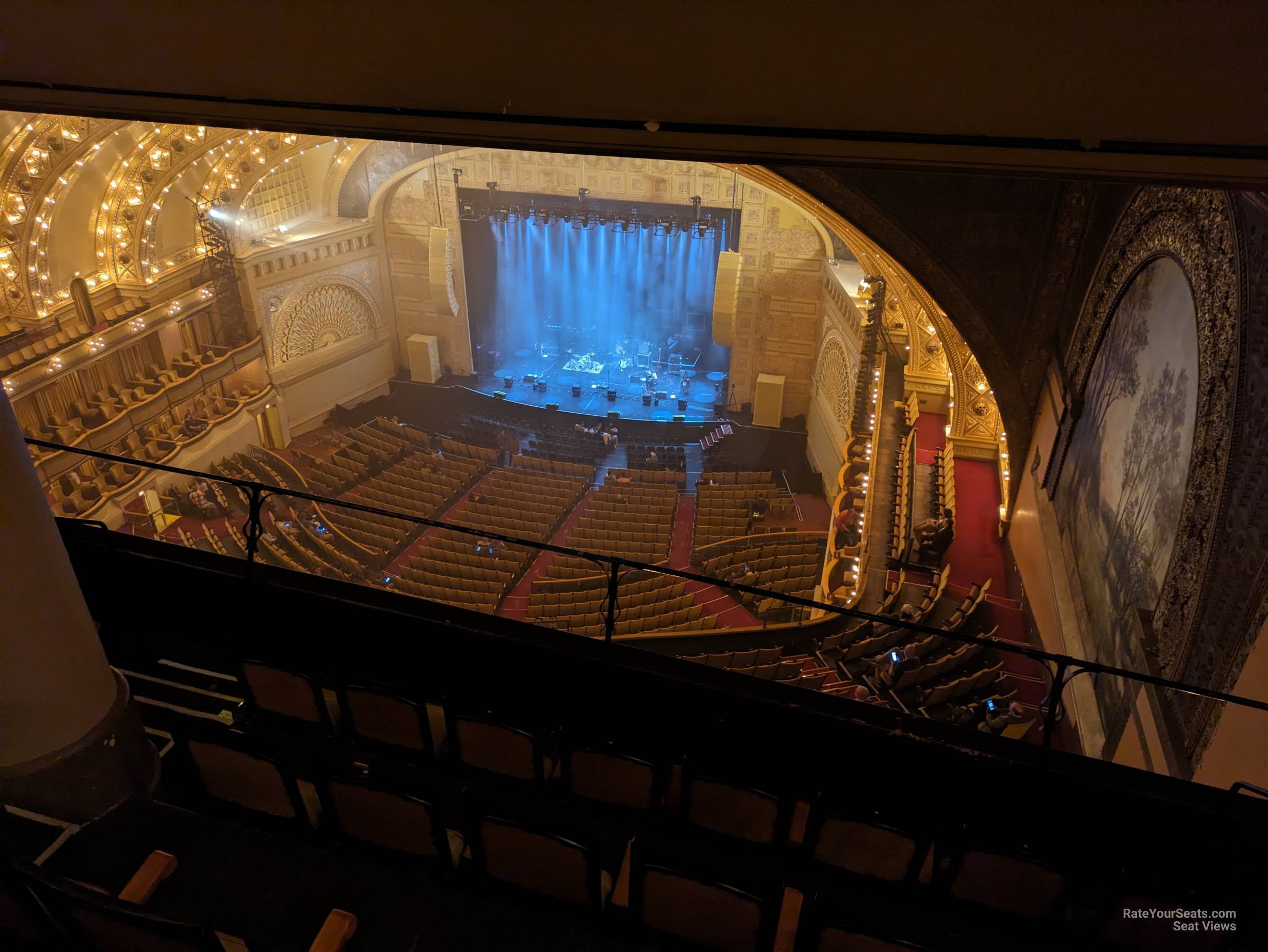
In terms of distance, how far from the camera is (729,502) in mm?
13797

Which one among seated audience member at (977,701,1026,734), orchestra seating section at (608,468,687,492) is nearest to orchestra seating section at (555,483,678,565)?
orchestra seating section at (608,468,687,492)

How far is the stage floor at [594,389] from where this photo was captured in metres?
17.4

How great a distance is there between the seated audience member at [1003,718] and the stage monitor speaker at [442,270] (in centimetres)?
1509

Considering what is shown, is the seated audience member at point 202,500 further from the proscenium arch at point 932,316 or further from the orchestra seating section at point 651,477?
the proscenium arch at point 932,316

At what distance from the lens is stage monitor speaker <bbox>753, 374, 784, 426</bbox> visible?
16.4 m

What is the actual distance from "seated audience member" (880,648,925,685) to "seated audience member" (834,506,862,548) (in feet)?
8.31

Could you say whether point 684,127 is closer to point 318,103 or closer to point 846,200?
point 318,103

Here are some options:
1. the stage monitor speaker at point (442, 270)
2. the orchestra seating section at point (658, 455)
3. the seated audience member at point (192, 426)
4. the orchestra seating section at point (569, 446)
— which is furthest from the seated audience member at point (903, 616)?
the stage monitor speaker at point (442, 270)

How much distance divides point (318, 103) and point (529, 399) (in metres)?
15.3

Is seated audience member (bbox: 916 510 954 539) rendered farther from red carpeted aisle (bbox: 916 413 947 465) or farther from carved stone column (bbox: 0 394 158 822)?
carved stone column (bbox: 0 394 158 822)

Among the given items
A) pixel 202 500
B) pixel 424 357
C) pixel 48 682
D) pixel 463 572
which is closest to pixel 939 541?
pixel 463 572

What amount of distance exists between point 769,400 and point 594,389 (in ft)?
13.8

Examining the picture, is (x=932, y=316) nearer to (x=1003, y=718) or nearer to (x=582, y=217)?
(x=1003, y=718)

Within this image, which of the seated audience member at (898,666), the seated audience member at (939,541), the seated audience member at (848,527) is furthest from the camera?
the seated audience member at (848,527)
